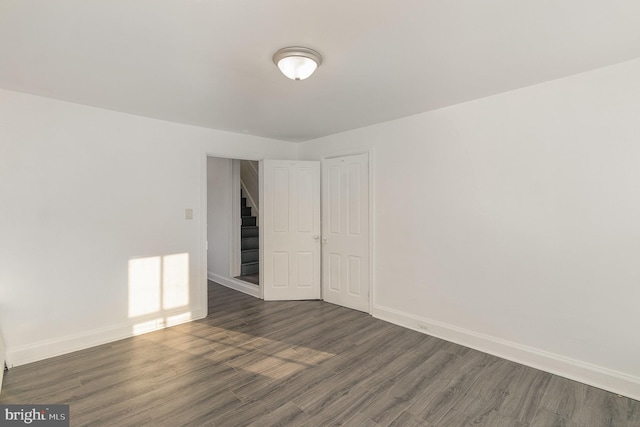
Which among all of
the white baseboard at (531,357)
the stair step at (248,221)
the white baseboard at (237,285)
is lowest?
the white baseboard at (531,357)

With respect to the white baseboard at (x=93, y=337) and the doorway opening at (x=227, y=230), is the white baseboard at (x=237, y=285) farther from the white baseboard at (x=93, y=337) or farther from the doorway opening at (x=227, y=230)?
the white baseboard at (x=93, y=337)

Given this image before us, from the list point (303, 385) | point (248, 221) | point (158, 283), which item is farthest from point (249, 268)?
point (303, 385)

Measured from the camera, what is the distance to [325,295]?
4.34 m

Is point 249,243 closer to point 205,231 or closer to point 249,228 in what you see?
point 249,228

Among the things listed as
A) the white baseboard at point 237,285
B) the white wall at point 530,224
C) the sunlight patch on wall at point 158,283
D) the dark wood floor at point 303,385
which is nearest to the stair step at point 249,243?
the white baseboard at point 237,285

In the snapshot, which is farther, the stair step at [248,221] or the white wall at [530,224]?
the stair step at [248,221]

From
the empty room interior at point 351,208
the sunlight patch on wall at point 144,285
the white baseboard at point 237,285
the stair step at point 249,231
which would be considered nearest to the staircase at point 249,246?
the stair step at point 249,231

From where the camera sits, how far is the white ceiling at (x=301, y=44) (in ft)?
4.98

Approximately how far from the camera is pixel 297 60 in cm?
190

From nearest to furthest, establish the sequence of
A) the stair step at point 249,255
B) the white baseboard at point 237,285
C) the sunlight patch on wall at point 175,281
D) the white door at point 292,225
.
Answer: the sunlight patch on wall at point 175,281, the white door at point 292,225, the white baseboard at point 237,285, the stair step at point 249,255

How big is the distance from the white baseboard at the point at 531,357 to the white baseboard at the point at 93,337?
2677mm

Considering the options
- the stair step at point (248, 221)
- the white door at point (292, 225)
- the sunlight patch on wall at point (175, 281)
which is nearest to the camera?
the sunlight patch on wall at point (175, 281)

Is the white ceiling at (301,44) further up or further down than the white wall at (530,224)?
further up

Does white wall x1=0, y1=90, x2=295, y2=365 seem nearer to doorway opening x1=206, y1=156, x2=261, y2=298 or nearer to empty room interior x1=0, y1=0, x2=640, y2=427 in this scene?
empty room interior x1=0, y1=0, x2=640, y2=427
